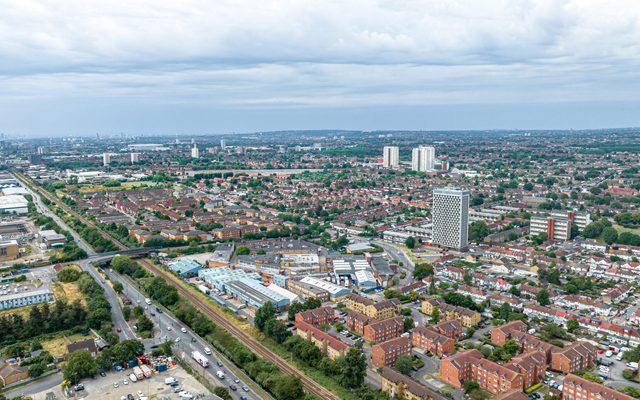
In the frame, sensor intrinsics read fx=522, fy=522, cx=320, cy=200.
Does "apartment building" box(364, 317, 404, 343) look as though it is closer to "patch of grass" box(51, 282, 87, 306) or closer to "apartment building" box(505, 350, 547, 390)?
"apartment building" box(505, 350, 547, 390)

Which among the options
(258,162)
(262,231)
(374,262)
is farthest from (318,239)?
(258,162)

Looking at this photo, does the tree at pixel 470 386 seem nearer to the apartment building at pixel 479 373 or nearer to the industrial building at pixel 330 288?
the apartment building at pixel 479 373

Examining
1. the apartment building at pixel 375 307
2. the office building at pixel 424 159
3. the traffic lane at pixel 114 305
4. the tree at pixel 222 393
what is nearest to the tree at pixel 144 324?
the traffic lane at pixel 114 305

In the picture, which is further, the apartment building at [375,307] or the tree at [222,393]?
the apartment building at [375,307]

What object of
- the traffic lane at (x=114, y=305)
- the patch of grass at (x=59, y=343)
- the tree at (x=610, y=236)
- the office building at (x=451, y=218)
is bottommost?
the patch of grass at (x=59, y=343)

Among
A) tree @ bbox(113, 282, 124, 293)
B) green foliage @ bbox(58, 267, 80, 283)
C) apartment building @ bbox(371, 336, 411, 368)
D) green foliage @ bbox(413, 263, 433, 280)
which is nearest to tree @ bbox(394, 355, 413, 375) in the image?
apartment building @ bbox(371, 336, 411, 368)

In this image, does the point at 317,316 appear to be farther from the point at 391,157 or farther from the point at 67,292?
the point at 391,157
